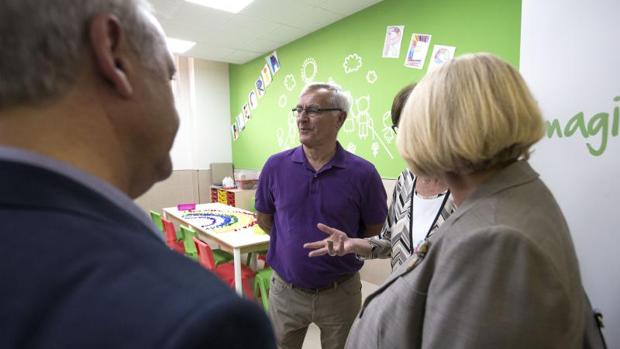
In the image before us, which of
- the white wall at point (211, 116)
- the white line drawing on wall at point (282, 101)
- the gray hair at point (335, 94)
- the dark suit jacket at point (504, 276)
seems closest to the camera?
the dark suit jacket at point (504, 276)

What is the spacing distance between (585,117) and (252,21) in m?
3.08

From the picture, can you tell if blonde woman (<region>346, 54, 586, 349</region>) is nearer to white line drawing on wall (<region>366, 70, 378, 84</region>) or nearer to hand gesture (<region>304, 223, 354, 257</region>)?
hand gesture (<region>304, 223, 354, 257</region>)

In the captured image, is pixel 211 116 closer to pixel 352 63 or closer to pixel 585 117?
pixel 352 63

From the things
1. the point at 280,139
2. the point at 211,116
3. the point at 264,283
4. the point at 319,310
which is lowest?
the point at 264,283

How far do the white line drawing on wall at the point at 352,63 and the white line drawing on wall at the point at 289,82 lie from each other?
2.85 ft

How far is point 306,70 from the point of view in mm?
3805

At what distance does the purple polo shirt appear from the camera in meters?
1.46

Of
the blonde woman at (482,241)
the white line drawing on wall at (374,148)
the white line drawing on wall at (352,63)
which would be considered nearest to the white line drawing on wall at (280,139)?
the white line drawing on wall at (352,63)

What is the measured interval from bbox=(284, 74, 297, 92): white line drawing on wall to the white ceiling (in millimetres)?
431

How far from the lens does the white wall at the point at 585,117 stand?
1098 mm

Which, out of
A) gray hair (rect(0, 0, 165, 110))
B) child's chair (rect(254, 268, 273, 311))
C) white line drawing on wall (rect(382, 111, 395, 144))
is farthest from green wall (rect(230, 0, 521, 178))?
gray hair (rect(0, 0, 165, 110))

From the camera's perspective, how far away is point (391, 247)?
1248mm

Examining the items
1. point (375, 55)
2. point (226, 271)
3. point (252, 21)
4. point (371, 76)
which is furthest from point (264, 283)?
point (252, 21)

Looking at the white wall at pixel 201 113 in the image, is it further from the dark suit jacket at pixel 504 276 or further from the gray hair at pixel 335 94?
the dark suit jacket at pixel 504 276
